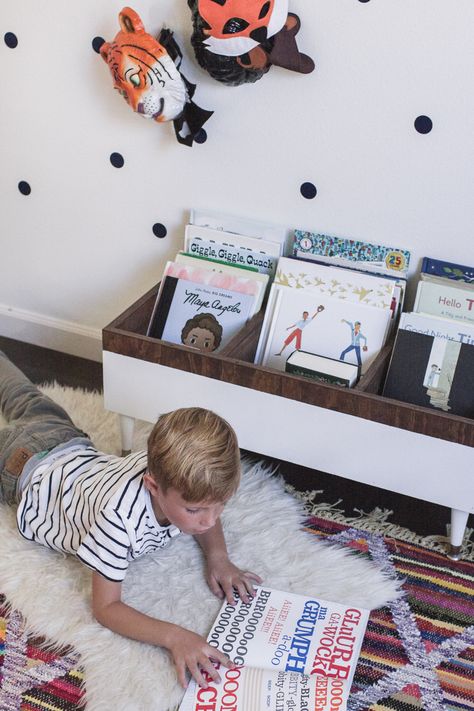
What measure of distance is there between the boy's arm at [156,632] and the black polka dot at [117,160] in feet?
3.05

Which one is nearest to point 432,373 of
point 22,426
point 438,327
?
point 438,327

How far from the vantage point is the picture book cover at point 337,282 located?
171cm

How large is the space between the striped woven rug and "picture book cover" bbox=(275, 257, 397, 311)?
0.50m

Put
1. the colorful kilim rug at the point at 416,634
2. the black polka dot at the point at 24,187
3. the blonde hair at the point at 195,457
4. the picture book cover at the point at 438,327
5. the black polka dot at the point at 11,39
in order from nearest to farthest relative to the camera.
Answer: the blonde hair at the point at 195,457 < the colorful kilim rug at the point at 416,634 < the picture book cover at the point at 438,327 < the black polka dot at the point at 11,39 < the black polka dot at the point at 24,187

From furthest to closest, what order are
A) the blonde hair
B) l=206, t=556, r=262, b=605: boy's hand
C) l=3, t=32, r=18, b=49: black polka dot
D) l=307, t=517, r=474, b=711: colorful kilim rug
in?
l=3, t=32, r=18, b=49: black polka dot
l=206, t=556, r=262, b=605: boy's hand
l=307, t=517, r=474, b=711: colorful kilim rug
the blonde hair

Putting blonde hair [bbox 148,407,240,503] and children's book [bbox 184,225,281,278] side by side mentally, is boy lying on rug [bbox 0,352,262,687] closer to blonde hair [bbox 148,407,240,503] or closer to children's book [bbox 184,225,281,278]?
blonde hair [bbox 148,407,240,503]

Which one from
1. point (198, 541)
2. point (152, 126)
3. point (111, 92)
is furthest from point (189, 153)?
point (198, 541)

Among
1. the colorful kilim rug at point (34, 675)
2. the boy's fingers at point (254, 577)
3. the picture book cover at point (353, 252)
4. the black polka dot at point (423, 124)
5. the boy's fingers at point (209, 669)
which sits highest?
the black polka dot at point (423, 124)

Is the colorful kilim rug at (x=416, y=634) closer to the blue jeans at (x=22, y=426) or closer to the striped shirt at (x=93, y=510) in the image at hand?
the striped shirt at (x=93, y=510)

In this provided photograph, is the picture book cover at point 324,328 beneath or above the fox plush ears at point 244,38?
beneath

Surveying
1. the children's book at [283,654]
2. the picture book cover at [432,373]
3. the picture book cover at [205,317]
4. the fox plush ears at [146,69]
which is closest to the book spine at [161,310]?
the picture book cover at [205,317]

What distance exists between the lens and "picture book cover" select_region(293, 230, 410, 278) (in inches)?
68.3

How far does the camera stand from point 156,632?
1.37 m

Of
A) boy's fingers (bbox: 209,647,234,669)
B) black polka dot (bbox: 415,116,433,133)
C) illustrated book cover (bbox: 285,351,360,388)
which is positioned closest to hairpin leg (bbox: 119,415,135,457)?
illustrated book cover (bbox: 285,351,360,388)
